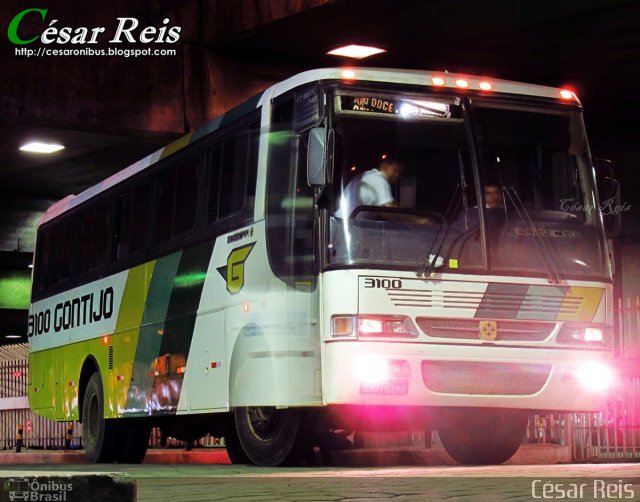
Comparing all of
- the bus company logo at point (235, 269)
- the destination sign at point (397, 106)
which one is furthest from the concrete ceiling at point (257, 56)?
the bus company logo at point (235, 269)

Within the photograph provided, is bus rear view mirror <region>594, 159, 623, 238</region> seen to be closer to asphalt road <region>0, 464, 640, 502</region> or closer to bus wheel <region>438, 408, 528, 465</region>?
bus wheel <region>438, 408, 528, 465</region>

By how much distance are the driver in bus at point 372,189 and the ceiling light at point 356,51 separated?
817 cm

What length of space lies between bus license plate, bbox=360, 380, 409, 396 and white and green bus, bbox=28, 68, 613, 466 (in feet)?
0.04

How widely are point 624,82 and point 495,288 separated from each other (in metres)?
11.0

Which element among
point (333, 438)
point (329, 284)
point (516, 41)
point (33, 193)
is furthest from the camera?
point (33, 193)

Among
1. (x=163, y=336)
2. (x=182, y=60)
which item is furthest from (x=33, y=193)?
(x=163, y=336)

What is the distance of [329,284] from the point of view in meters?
11.5

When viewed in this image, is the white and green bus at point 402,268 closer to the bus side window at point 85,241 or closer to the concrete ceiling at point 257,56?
the bus side window at point 85,241

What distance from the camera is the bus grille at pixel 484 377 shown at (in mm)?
11703

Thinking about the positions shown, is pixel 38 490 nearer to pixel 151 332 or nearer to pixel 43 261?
pixel 151 332

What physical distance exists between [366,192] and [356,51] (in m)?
8.69

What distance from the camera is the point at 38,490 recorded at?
558 centimetres

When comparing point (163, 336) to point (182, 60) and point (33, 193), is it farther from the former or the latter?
point (33, 193)

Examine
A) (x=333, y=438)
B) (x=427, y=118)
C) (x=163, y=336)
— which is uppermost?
(x=427, y=118)
